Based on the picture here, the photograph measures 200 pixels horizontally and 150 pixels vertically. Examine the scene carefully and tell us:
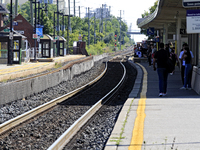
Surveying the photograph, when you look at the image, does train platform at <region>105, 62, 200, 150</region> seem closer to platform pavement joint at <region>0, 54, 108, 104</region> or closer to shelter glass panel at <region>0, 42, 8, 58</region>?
platform pavement joint at <region>0, 54, 108, 104</region>

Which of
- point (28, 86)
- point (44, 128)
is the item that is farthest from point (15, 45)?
point (44, 128)

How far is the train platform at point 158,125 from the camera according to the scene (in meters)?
6.91

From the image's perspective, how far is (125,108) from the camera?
1145cm

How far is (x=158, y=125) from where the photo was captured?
876 centimetres

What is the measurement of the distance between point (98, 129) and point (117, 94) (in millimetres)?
8074

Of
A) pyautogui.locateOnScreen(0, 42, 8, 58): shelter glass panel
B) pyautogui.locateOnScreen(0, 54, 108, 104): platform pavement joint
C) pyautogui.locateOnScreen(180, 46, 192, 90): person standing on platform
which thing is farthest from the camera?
pyautogui.locateOnScreen(0, 42, 8, 58): shelter glass panel

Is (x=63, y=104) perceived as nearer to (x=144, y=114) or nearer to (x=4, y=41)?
(x=144, y=114)

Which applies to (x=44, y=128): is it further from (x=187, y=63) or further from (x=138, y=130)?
(x=187, y=63)

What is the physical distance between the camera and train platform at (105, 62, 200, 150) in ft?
22.7

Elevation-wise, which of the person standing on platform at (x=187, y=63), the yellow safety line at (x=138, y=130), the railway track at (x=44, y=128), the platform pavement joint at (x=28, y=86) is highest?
the person standing on platform at (x=187, y=63)

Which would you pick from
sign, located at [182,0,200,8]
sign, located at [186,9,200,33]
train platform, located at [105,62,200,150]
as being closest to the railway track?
train platform, located at [105,62,200,150]

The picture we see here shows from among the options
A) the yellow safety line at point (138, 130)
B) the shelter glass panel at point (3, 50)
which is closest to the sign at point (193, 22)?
the yellow safety line at point (138, 130)

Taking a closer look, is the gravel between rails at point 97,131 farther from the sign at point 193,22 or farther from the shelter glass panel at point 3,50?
the shelter glass panel at point 3,50

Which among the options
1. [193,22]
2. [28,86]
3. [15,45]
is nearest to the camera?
[193,22]
